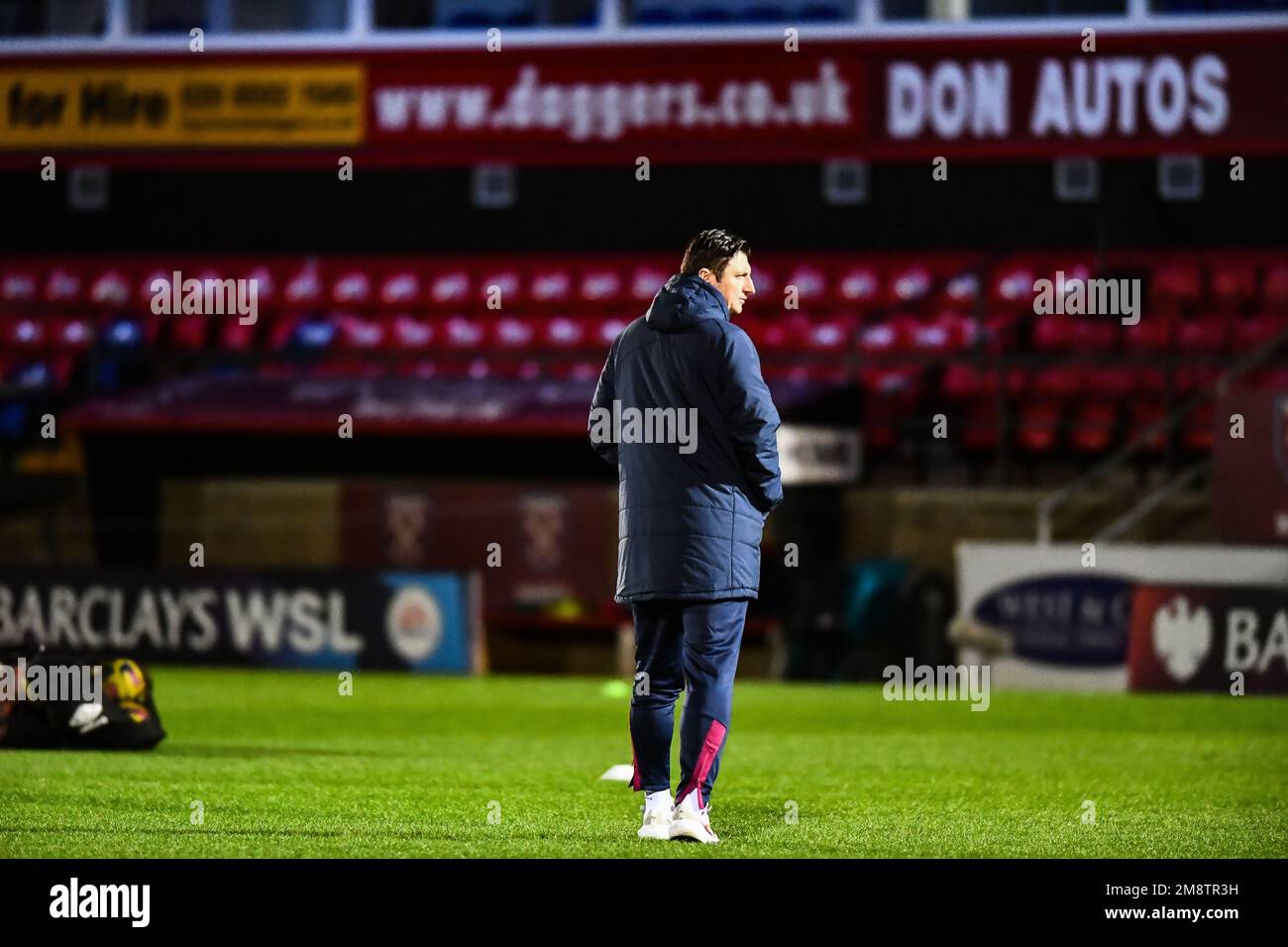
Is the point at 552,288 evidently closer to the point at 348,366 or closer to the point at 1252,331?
the point at 348,366

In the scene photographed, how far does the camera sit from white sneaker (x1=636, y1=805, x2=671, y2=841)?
7.64 m

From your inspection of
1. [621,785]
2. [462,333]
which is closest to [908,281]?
[462,333]

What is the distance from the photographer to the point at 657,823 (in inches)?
302

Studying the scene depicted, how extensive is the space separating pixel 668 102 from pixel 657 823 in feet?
52.9

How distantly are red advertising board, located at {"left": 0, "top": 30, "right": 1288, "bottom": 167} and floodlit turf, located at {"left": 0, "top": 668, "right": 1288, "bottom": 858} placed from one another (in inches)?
321

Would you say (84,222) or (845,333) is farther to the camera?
(84,222)

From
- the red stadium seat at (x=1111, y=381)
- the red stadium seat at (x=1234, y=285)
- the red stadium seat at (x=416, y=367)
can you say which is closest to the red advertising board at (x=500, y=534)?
the red stadium seat at (x=416, y=367)

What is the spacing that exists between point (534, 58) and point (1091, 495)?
26.8 ft

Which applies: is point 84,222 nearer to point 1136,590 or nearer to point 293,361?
point 293,361

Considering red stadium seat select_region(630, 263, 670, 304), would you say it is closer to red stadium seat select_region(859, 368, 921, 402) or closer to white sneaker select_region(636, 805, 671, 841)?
red stadium seat select_region(859, 368, 921, 402)

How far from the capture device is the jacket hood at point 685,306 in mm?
7441

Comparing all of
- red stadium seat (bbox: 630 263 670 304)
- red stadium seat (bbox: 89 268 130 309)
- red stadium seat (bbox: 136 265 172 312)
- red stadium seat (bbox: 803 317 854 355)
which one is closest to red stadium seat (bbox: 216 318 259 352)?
red stadium seat (bbox: 136 265 172 312)
